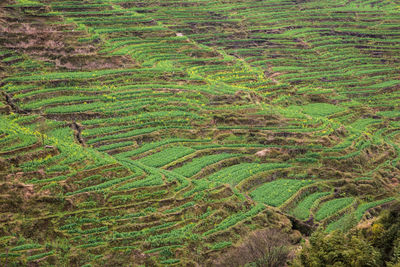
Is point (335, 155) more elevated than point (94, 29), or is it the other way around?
point (94, 29)

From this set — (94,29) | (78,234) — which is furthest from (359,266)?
(94,29)

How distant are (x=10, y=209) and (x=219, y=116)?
61.4ft

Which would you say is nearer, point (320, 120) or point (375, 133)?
point (320, 120)

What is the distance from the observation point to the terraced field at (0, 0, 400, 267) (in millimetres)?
23344

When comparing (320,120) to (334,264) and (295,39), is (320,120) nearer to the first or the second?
(334,264)

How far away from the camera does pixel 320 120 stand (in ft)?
126

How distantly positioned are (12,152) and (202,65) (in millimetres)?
26162

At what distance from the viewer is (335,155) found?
33.6 metres

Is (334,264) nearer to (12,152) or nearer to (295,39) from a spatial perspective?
(12,152)

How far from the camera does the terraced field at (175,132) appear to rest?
2334 centimetres

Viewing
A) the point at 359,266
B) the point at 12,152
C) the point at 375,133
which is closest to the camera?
the point at 359,266

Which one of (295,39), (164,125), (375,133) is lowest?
(375,133)

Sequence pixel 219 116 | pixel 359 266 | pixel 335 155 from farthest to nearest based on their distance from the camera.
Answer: pixel 219 116
pixel 335 155
pixel 359 266

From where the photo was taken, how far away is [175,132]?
112ft
